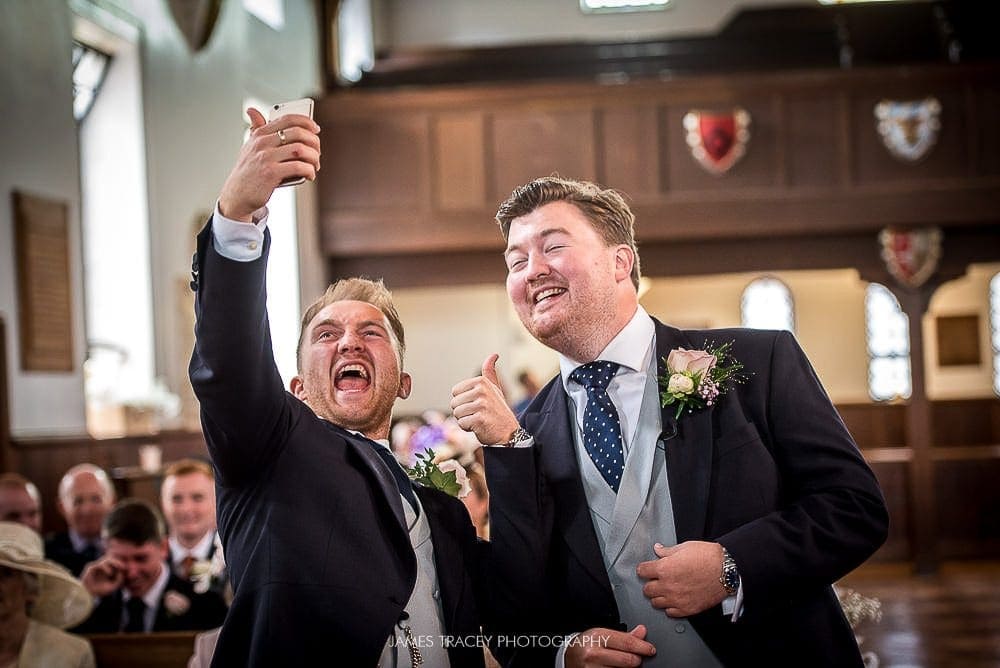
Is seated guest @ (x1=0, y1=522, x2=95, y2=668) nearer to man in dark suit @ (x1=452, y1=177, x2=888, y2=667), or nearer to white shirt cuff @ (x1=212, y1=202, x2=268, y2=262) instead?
man in dark suit @ (x1=452, y1=177, x2=888, y2=667)

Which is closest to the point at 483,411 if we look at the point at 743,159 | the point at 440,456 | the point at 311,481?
the point at 311,481

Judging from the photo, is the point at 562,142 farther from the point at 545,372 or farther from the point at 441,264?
the point at 545,372

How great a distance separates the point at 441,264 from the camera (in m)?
10.9

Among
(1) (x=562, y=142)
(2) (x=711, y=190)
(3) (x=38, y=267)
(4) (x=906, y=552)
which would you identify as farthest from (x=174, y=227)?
(4) (x=906, y=552)

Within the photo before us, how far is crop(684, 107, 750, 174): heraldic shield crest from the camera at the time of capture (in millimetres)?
10461

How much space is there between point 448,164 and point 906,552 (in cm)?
532

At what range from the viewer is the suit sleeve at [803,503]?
230cm

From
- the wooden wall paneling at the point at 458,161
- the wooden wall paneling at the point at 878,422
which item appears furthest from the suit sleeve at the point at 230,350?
the wooden wall paneling at the point at 878,422

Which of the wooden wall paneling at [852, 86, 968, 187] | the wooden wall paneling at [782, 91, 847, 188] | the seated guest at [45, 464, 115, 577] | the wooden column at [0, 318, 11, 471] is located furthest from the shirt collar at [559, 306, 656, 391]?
the wooden wall paneling at [852, 86, 968, 187]

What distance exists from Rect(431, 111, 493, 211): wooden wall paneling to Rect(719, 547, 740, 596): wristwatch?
8556mm

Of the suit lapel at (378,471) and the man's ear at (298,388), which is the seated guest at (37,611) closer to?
the man's ear at (298,388)

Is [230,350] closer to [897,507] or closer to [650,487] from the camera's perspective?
[650,487]

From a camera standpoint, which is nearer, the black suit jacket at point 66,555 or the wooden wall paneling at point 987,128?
the black suit jacket at point 66,555

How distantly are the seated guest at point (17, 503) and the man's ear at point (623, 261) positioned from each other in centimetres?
450
